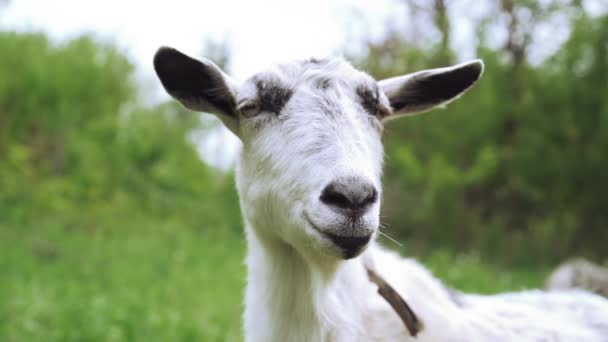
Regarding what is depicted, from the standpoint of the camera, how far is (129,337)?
618cm

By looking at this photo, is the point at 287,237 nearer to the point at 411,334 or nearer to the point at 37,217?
the point at 411,334

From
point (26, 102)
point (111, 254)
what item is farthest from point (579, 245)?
point (26, 102)

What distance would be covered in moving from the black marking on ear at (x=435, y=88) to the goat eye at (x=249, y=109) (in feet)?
2.60

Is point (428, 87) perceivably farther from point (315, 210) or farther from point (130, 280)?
point (130, 280)

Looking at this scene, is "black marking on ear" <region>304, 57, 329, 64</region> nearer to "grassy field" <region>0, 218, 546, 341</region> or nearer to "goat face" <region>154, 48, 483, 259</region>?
"goat face" <region>154, 48, 483, 259</region>

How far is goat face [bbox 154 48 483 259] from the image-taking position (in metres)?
2.44

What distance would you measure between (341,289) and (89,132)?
14.0 meters

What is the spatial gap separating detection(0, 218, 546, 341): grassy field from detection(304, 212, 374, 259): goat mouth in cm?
422

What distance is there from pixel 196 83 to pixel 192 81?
2cm

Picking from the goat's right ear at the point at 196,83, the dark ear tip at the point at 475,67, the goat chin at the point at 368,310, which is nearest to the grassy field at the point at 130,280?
the goat chin at the point at 368,310

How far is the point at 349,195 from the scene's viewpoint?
7.75 ft

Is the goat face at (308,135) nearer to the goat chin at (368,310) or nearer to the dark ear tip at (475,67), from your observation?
the dark ear tip at (475,67)

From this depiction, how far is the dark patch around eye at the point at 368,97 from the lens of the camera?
2973 mm

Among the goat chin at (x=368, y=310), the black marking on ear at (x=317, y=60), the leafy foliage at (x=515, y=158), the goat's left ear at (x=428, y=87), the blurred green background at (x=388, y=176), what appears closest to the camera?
the goat chin at (x=368, y=310)
